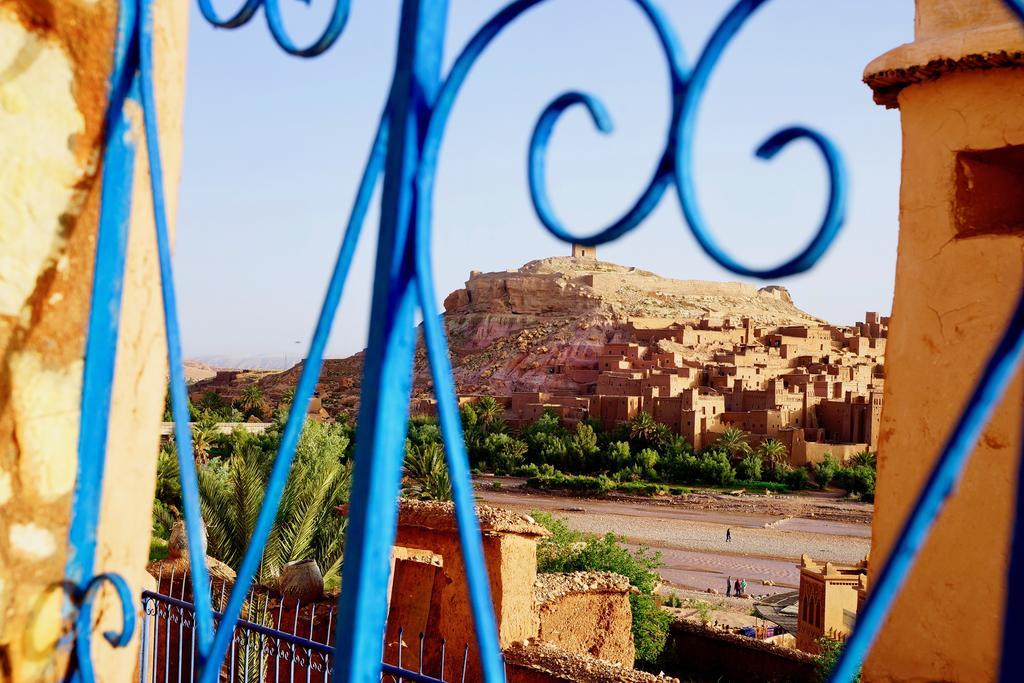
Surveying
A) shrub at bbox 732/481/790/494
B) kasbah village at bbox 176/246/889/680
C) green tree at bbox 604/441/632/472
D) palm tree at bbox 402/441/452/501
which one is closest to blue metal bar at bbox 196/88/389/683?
kasbah village at bbox 176/246/889/680

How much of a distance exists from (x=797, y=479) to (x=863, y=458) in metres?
2.05

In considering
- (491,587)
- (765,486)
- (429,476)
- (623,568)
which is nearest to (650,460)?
(765,486)

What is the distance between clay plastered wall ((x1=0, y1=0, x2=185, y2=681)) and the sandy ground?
20.4 m

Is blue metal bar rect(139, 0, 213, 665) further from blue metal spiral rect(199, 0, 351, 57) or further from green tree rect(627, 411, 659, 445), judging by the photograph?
green tree rect(627, 411, 659, 445)

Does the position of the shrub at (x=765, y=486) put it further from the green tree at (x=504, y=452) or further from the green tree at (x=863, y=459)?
the green tree at (x=504, y=452)

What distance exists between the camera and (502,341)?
54.9m

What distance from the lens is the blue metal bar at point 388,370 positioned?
2.58ft

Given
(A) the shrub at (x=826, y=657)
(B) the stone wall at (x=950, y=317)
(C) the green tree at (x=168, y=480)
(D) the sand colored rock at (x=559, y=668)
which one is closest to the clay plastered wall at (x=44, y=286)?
(B) the stone wall at (x=950, y=317)

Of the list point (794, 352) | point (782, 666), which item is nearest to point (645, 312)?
point (794, 352)

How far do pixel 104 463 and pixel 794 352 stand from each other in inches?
1695

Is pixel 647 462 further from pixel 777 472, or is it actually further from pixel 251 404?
pixel 251 404

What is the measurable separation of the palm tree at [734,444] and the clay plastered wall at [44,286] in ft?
102

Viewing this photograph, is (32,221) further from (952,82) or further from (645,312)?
(645,312)

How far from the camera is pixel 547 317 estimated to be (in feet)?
185
